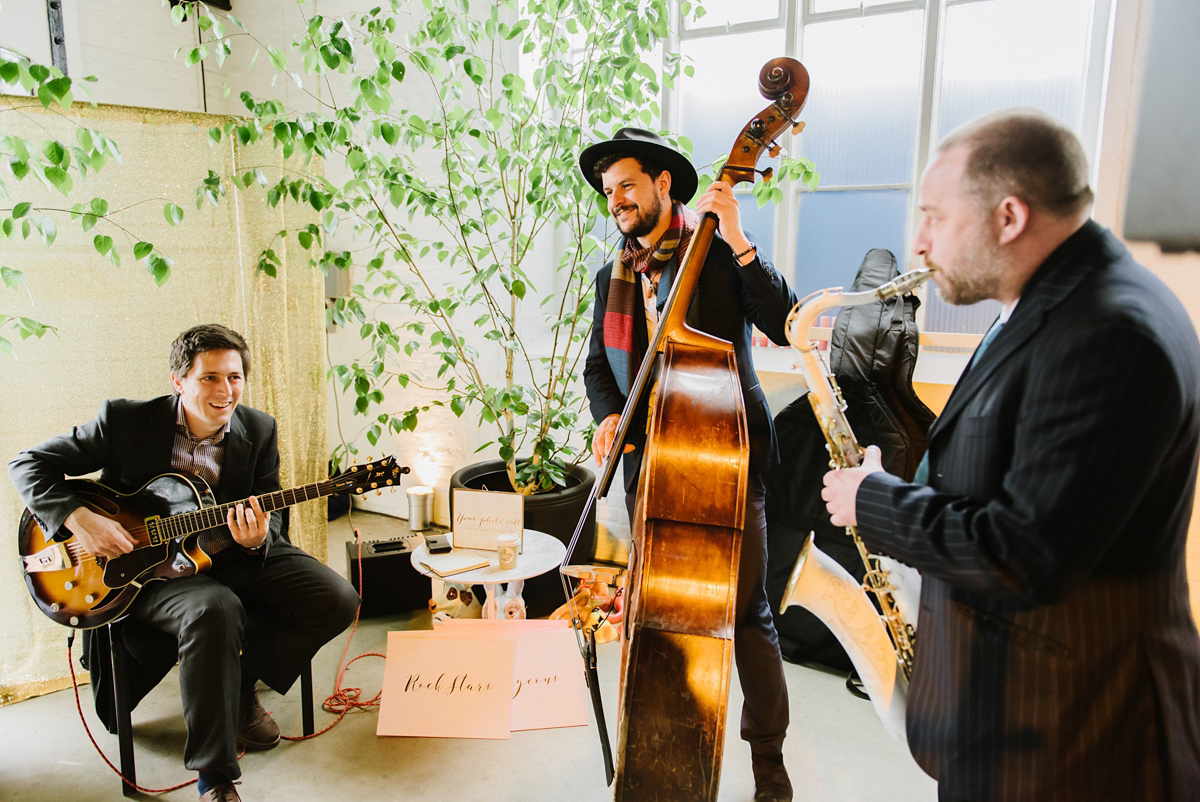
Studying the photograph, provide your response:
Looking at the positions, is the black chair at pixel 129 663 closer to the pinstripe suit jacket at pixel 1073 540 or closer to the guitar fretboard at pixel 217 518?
the guitar fretboard at pixel 217 518

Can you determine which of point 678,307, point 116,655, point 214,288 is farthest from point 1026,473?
point 214,288

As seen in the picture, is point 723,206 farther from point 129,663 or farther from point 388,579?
point 388,579

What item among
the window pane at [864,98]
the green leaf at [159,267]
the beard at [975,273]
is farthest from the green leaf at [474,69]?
the beard at [975,273]

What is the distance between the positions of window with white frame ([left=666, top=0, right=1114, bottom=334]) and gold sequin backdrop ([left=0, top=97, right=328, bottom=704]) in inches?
76.6

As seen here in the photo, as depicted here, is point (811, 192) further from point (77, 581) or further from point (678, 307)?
point (77, 581)

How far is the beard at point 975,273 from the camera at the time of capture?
991mm

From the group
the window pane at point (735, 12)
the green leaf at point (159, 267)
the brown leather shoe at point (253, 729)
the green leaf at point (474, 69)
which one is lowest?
the brown leather shoe at point (253, 729)

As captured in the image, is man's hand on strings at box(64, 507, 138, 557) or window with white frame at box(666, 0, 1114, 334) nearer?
man's hand on strings at box(64, 507, 138, 557)

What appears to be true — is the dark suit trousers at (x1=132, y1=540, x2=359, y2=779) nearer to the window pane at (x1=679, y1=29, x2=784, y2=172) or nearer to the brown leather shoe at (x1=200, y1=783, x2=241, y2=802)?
the brown leather shoe at (x1=200, y1=783, x2=241, y2=802)

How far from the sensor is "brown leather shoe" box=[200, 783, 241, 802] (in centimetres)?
190

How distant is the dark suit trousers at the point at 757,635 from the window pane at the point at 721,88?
198 cm

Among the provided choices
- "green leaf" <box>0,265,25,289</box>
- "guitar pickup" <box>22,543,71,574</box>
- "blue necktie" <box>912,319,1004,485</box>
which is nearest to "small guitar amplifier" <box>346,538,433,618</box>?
"guitar pickup" <box>22,543,71,574</box>

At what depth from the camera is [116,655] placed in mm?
2025

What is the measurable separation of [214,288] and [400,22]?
187 cm
